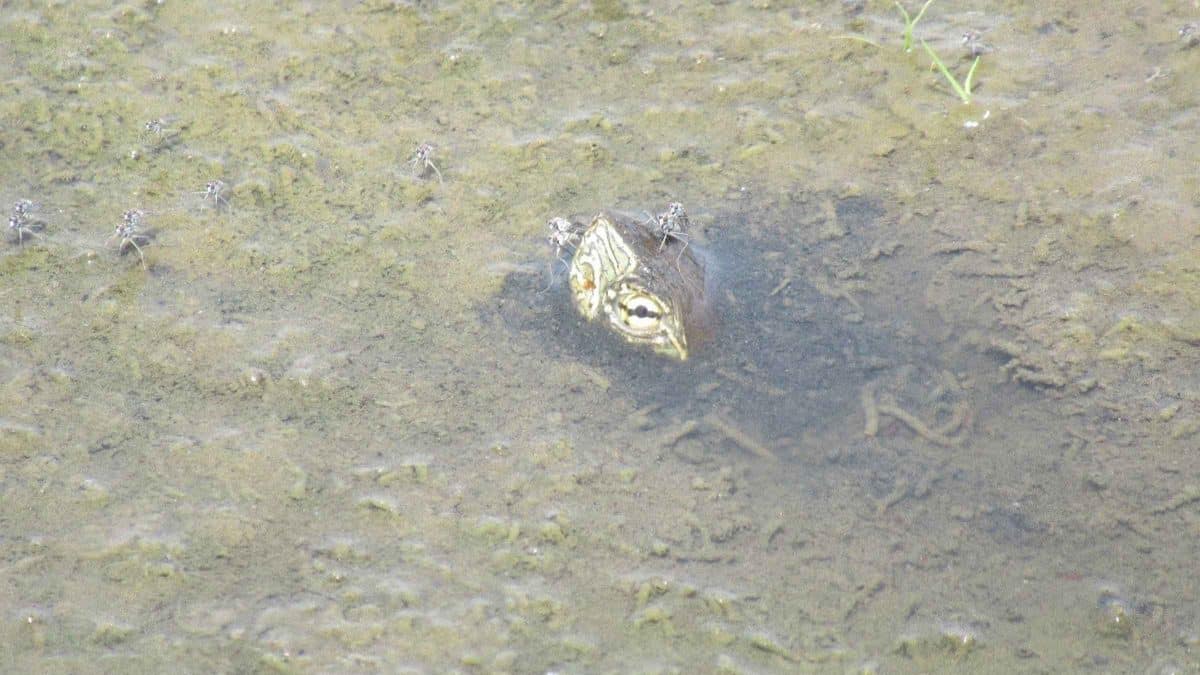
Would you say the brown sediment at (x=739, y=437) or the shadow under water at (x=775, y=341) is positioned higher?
the shadow under water at (x=775, y=341)

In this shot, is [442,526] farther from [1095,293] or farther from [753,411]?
[1095,293]

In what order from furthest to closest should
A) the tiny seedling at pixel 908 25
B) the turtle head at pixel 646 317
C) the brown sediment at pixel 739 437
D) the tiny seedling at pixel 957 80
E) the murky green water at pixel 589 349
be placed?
the tiny seedling at pixel 908 25 < the tiny seedling at pixel 957 80 < the turtle head at pixel 646 317 < the brown sediment at pixel 739 437 < the murky green water at pixel 589 349

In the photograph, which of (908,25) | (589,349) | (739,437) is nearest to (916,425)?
(739,437)

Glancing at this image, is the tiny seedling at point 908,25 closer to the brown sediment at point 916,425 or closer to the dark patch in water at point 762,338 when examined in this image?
the dark patch in water at point 762,338

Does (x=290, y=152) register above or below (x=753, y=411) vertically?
above

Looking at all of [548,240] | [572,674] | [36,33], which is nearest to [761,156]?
[548,240]

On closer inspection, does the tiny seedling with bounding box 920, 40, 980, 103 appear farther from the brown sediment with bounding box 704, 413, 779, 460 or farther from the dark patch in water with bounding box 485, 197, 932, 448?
the brown sediment with bounding box 704, 413, 779, 460

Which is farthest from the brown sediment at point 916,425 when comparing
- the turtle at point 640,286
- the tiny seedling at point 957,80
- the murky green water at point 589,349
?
the tiny seedling at point 957,80
